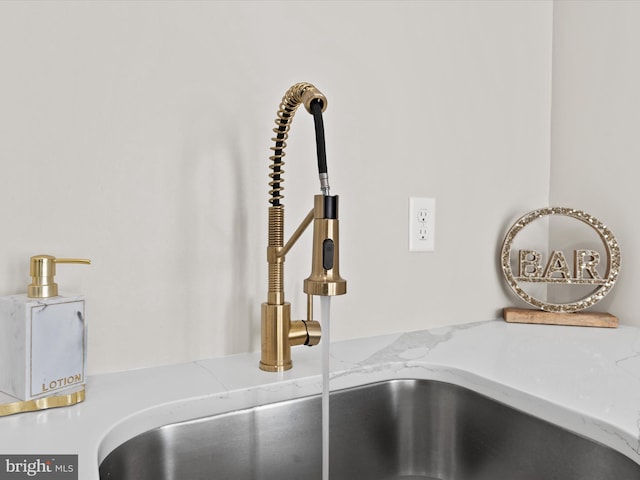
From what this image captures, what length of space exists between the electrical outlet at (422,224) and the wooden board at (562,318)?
253 millimetres

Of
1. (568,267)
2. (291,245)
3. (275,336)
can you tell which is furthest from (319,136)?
(568,267)

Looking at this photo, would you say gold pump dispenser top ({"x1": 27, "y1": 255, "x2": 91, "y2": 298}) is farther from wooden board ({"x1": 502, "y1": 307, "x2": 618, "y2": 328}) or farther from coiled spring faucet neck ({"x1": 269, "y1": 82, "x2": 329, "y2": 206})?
wooden board ({"x1": 502, "y1": 307, "x2": 618, "y2": 328})

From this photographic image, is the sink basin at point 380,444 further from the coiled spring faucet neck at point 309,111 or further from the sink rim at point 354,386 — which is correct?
the coiled spring faucet neck at point 309,111

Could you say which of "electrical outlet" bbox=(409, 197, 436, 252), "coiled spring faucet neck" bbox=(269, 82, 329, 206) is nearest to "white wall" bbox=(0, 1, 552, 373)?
"electrical outlet" bbox=(409, 197, 436, 252)

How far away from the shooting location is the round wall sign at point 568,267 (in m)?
A: 1.01

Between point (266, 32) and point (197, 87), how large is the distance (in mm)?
165

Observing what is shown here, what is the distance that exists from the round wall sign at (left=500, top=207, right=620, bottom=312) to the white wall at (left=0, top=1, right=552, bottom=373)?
0.05 m

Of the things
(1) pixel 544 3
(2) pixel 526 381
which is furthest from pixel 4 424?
(1) pixel 544 3

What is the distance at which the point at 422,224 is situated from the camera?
995 millimetres

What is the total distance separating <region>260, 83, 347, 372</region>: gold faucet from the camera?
0.63m

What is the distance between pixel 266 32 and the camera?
834 mm

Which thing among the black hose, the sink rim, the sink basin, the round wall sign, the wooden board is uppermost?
the black hose

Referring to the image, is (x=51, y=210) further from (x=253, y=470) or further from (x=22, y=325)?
(x=253, y=470)

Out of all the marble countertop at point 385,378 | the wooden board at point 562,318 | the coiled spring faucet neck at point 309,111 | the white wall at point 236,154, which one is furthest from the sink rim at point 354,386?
the wooden board at point 562,318
